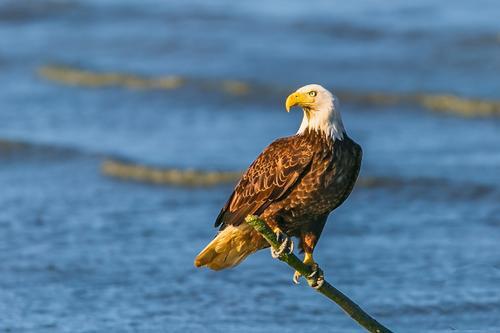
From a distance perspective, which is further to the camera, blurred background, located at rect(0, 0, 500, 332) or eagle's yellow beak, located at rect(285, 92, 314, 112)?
blurred background, located at rect(0, 0, 500, 332)

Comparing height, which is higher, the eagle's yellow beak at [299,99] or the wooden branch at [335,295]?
the eagle's yellow beak at [299,99]

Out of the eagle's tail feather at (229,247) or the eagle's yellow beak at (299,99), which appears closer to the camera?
the eagle's yellow beak at (299,99)

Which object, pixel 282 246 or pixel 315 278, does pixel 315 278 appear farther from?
pixel 282 246

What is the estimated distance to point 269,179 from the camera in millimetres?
6391

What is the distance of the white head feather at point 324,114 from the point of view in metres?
6.26

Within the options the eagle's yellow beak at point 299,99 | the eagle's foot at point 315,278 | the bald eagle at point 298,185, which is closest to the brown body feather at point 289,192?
Answer: the bald eagle at point 298,185

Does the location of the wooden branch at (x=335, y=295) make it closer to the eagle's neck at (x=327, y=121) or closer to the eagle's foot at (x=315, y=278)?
the eagle's foot at (x=315, y=278)

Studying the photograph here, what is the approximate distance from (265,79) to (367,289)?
21.3 feet

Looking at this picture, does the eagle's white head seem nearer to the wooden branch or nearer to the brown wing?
the brown wing

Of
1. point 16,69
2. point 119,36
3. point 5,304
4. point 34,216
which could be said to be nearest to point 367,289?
point 5,304

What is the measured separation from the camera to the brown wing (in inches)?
248

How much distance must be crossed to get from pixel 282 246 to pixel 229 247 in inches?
21.1

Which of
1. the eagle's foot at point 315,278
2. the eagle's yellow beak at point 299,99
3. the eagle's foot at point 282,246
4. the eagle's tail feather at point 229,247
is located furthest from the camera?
the eagle's tail feather at point 229,247

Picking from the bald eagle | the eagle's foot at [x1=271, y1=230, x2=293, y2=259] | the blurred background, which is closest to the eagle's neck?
the bald eagle
